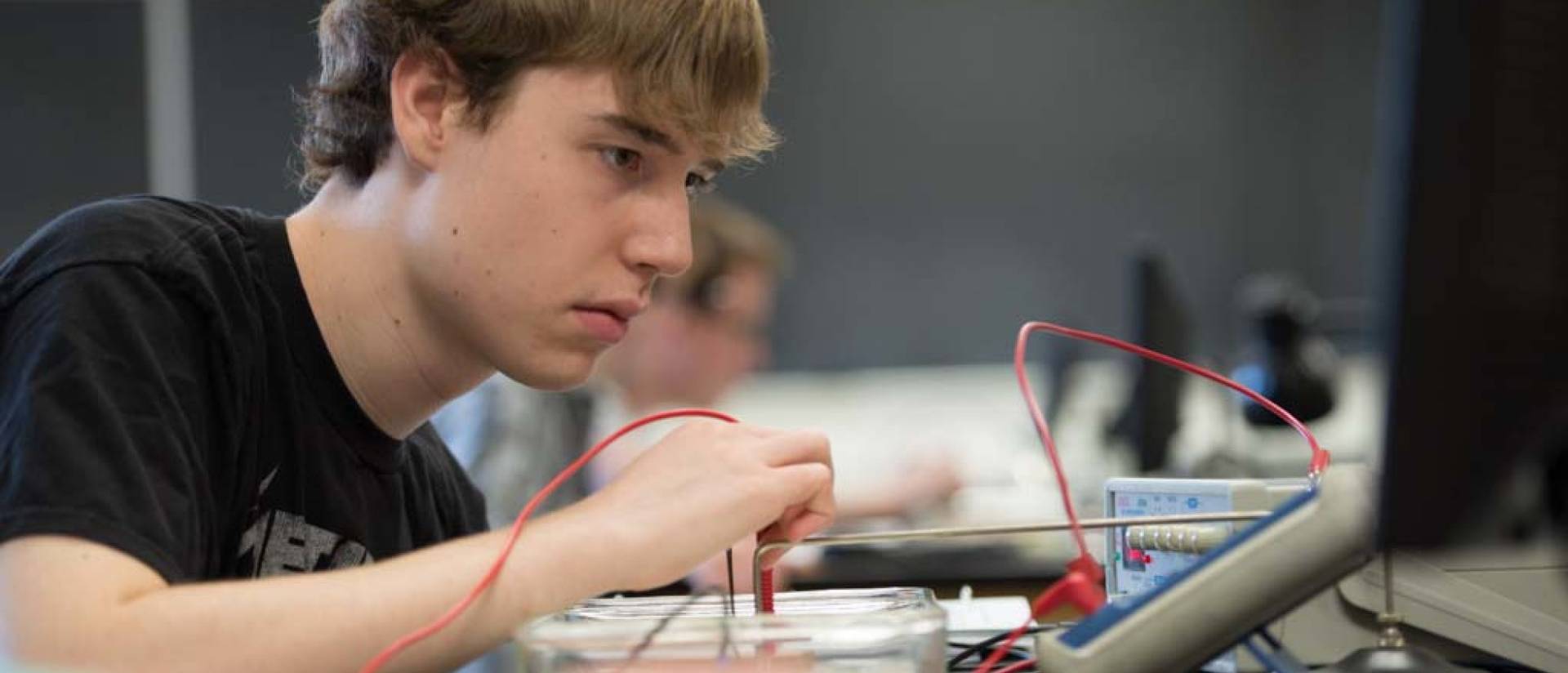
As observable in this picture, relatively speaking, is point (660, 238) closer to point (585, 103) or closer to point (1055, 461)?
point (585, 103)

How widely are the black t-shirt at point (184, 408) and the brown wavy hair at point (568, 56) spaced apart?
0.14 metres

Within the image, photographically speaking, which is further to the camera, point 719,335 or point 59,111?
point 59,111

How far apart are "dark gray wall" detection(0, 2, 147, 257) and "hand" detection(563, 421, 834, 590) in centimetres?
338

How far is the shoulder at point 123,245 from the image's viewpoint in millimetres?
1029

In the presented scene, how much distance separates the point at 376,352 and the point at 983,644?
0.54 m

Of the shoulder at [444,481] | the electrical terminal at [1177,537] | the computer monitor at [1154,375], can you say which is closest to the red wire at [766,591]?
the electrical terminal at [1177,537]

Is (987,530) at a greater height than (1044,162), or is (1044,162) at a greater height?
(1044,162)

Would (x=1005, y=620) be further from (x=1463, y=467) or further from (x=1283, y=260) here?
(x=1283, y=260)

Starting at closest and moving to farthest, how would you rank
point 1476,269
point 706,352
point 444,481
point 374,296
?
1. point 1476,269
2. point 374,296
3. point 444,481
4. point 706,352

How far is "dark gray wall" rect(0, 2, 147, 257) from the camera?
3877mm

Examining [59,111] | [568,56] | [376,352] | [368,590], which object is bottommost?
[368,590]

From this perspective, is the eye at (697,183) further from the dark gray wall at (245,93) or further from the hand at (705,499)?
the dark gray wall at (245,93)

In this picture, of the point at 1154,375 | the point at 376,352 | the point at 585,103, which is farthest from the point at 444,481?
the point at 1154,375

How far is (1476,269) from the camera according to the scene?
0.62 metres
